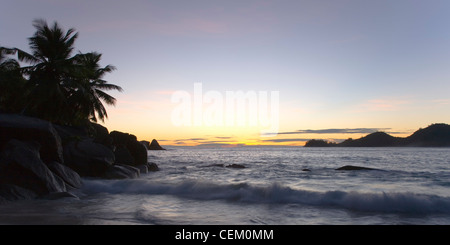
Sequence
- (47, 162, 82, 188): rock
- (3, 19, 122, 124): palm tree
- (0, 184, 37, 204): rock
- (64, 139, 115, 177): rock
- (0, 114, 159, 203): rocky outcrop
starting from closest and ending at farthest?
(0, 184, 37, 204): rock, (0, 114, 159, 203): rocky outcrop, (47, 162, 82, 188): rock, (64, 139, 115, 177): rock, (3, 19, 122, 124): palm tree

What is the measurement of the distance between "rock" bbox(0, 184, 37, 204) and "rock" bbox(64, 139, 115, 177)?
6572mm

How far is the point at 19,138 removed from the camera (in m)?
11.9

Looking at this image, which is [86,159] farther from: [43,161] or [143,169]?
[143,169]

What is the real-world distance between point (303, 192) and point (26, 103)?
21.7m

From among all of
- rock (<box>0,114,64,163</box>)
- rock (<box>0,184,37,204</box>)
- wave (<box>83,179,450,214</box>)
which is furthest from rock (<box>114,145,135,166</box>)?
rock (<box>0,184,37,204</box>)

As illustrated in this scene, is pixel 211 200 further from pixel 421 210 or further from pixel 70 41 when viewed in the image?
pixel 70 41

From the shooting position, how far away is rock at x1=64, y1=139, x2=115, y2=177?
16.1 meters

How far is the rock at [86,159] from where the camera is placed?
16.1 meters

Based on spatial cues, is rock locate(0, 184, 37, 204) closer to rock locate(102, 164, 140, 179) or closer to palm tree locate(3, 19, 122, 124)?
rock locate(102, 164, 140, 179)

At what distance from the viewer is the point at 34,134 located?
40.6 feet

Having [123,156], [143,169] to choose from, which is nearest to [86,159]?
[123,156]

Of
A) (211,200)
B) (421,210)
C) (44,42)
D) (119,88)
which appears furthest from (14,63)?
(421,210)

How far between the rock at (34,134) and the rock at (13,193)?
3.07 metres

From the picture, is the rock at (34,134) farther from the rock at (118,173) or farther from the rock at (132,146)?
the rock at (132,146)
